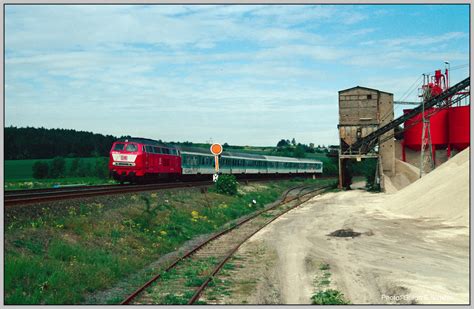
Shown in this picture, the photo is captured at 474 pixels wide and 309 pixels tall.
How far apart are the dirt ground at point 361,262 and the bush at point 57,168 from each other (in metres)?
54.0

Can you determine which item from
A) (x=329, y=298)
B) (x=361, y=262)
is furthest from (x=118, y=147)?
(x=329, y=298)

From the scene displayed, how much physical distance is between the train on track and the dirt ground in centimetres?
1066

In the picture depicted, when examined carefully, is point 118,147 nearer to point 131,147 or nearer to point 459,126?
point 131,147

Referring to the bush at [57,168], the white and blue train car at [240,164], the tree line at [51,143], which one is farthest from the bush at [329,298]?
the bush at [57,168]

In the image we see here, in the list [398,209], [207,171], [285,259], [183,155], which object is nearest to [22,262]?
[285,259]

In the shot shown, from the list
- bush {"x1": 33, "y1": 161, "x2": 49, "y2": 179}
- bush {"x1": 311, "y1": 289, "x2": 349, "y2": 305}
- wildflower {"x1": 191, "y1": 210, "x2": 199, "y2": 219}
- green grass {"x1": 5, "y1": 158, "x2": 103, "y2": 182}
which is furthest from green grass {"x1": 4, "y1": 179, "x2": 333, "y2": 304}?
bush {"x1": 33, "y1": 161, "x2": 49, "y2": 179}

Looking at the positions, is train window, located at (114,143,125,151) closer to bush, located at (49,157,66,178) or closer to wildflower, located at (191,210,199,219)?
wildflower, located at (191,210,199,219)

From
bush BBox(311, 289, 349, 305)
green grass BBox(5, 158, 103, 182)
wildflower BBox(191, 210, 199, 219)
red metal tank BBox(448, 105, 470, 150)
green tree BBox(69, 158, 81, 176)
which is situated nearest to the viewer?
bush BBox(311, 289, 349, 305)

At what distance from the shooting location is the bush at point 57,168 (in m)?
71.9

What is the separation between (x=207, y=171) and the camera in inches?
1982

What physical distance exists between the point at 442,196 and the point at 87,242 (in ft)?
64.7

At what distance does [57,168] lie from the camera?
238ft

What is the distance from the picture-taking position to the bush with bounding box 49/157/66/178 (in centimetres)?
7188

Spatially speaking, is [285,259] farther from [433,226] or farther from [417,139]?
[417,139]
